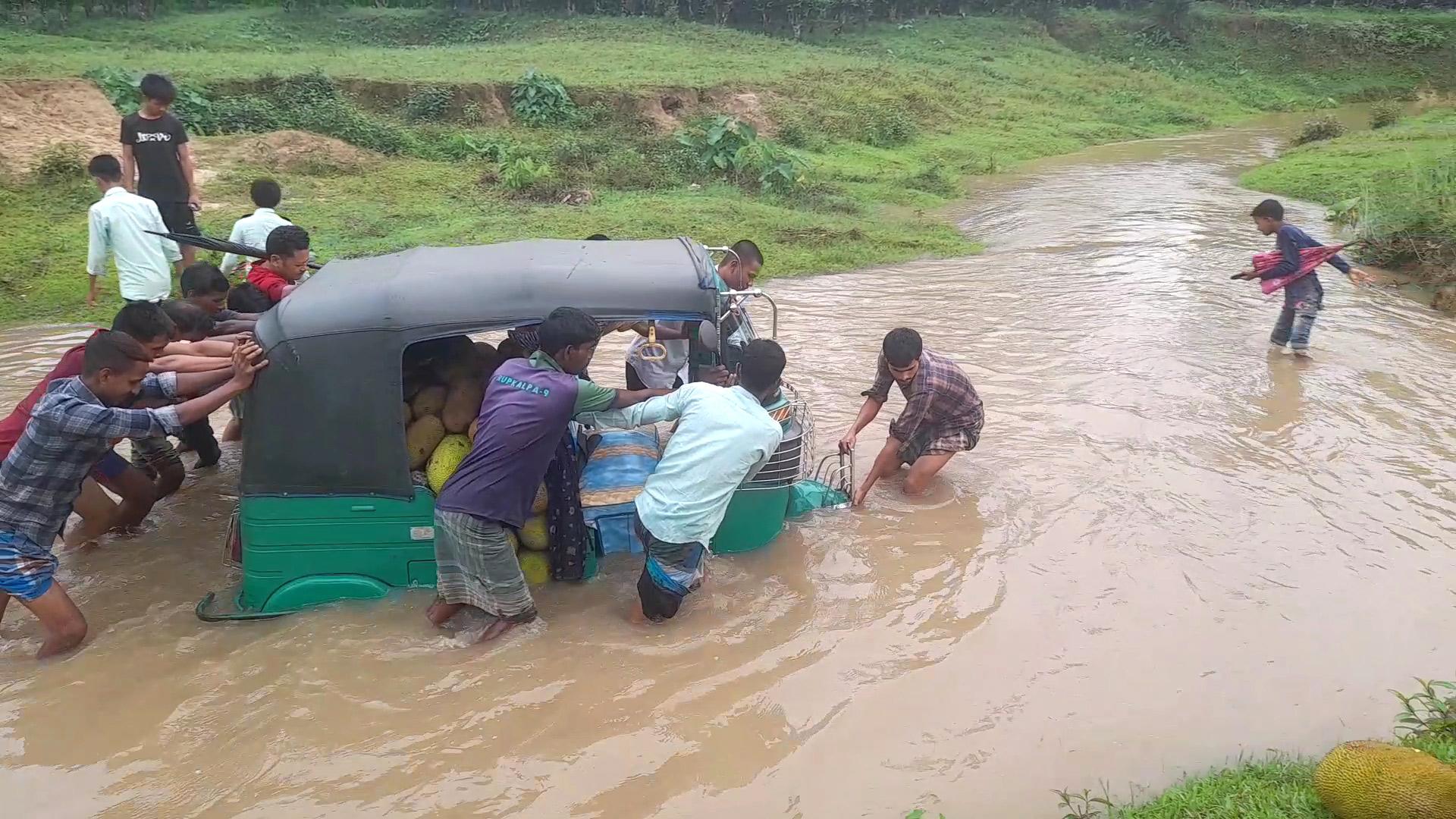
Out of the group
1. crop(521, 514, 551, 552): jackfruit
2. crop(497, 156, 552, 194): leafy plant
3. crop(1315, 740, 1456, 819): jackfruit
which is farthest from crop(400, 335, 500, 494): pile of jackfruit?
crop(497, 156, 552, 194): leafy plant

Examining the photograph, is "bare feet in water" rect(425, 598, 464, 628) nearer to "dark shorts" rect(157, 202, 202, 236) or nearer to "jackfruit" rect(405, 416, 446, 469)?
"jackfruit" rect(405, 416, 446, 469)

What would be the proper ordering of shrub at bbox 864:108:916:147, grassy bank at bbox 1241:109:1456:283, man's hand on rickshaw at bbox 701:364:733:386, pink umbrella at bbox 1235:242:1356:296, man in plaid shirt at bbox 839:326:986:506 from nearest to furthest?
man's hand on rickshaw at bbox 701:364:733:386 → man in plaid shirt at bbox 839:326:986:506 → pink umbrella at bbox 1235:242:1356:296 → grassy bank at bbox 1241:109:1456:283 → shrub at bbox 864:108:916:147

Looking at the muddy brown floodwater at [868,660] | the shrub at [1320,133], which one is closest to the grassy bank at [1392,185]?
the shrub at [1320,133]

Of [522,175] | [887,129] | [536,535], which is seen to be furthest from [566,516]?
[887,129]

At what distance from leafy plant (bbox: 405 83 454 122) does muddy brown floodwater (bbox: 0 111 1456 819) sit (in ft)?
34.8

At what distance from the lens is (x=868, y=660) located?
4.61 metres

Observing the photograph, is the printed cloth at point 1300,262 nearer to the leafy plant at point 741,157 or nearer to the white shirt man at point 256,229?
the leafy plant at point 741,157

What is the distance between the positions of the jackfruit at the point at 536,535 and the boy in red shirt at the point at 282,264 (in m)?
2.13

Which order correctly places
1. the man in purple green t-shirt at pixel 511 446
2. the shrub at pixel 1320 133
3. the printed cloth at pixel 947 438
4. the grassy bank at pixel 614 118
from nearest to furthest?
the man in purple green t-shirt at pixel 511 446, the printed cloth at pixel 947 438, the grassy bank at pixel 614 118, the shrub at pixel 1320 133

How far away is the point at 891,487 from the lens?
638 centimetres

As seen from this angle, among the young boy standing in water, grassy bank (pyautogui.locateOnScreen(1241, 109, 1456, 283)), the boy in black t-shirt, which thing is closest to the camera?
the boy in black t-shirt

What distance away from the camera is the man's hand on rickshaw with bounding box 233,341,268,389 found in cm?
425

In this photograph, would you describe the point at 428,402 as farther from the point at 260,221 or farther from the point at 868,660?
the point at 260,221

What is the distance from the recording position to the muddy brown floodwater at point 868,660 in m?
3.87
